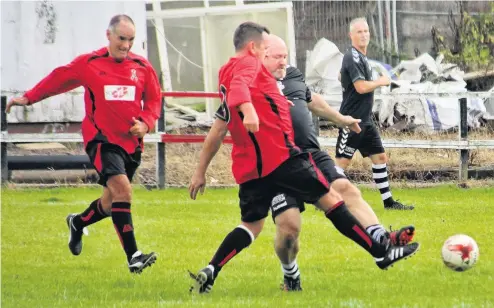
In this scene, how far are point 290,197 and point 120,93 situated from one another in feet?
6.88

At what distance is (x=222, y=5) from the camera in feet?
71.0

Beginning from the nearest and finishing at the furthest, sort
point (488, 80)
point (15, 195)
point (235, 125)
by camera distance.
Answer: point (235, 125), point (15, 195), point (488, 80)

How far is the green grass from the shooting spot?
812cm

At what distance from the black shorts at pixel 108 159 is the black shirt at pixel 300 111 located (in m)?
1.55

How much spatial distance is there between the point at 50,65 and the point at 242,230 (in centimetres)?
1230

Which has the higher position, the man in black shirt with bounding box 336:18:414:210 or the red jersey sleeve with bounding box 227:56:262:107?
the red jersey sleeve with bounding box 227:56:262:107

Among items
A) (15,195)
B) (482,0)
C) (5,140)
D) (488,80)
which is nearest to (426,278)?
(15,195)

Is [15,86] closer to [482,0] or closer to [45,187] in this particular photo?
[45,187]

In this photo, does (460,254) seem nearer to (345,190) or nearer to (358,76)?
(345,190)

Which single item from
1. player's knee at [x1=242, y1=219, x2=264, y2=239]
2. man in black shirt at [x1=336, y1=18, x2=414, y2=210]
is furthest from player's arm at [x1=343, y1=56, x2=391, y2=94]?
player's knee at [x1=242, y1=219, x2=264, y2=239]

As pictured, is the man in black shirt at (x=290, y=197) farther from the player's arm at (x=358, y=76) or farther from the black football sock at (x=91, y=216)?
the player's arm at (x=358, y=76)

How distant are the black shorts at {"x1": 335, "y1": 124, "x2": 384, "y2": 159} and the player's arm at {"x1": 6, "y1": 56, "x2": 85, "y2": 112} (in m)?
4.60

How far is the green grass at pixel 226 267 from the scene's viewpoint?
8125mm

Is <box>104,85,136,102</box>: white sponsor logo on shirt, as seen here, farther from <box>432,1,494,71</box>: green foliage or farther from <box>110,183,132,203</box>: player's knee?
<box>432,1,494,71</box>: green foliage
